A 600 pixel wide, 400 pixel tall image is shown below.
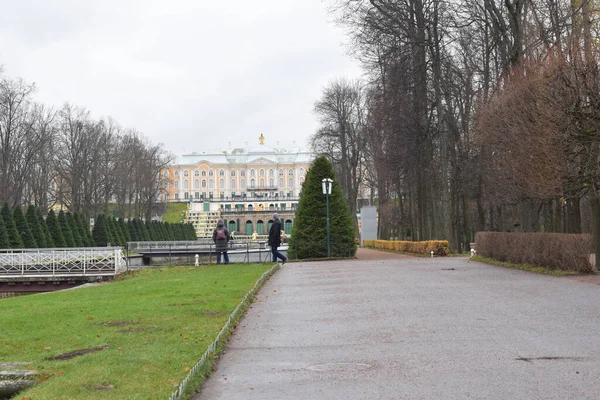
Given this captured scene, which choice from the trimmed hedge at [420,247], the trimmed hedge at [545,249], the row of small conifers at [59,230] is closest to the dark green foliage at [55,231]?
the row of small conifers at [59,230]

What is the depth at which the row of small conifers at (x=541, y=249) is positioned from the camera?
1442cm

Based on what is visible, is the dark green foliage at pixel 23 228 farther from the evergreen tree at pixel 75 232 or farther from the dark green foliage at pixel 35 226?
the evergreen tree at pixel 75 232

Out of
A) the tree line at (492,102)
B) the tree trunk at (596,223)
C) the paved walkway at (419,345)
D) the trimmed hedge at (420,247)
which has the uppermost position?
the tree line at (492,102)

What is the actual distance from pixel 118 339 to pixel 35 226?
32.7m

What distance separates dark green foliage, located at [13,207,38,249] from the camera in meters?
36.8

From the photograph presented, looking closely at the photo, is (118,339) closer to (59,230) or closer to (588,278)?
(588,278)

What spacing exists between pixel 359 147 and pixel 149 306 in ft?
115

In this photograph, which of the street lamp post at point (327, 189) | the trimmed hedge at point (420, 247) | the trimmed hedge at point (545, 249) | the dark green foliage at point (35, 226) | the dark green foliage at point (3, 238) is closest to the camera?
the trimmed hedge at point (545, 249)

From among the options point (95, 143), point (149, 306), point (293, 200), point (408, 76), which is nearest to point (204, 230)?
point (293, 200)

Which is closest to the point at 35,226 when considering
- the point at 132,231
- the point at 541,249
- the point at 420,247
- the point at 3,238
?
the point at 3,238

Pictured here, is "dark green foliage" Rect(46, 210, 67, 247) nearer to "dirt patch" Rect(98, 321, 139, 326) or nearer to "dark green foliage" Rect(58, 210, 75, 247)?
"dark green foliage" Rect(58, 210, 75, 247)

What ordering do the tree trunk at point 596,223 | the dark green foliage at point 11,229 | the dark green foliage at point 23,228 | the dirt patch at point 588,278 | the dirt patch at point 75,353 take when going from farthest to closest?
1. the dark green foliage at point 23,228
2. the dark green foliage at point 11,229
3. the tree trunk at point 596,223
4. the dirt patch at point 588,278
5. the dirt patch at point 75,353

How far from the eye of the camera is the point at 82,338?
7.95 meters

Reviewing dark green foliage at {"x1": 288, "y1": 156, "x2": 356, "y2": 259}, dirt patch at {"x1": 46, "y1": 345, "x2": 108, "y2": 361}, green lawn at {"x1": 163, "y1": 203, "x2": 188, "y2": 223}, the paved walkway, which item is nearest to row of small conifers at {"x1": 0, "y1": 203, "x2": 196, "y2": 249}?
dark green foliage at {"x1": 288, "y1": 156, "x2": 356, "y2": 259}
